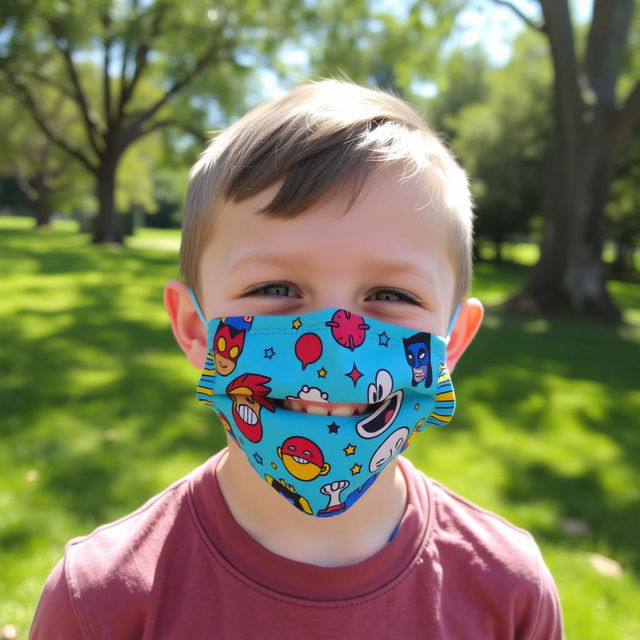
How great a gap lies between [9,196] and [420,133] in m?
54.5

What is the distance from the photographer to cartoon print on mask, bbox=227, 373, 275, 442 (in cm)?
114

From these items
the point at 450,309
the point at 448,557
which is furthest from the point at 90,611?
the point at 450,309

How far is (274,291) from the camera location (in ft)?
3.87

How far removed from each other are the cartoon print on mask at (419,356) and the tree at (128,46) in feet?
42.8

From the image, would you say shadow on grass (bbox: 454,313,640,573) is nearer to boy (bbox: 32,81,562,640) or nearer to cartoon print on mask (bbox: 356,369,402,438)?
boy (bbox: 32,81,562,640)

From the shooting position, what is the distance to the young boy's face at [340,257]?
110cm

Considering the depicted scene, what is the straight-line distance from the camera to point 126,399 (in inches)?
165

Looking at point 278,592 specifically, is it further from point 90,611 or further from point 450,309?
point 450,309

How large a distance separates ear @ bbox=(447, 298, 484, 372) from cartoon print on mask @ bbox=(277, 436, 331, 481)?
1.45ft

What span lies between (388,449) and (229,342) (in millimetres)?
381

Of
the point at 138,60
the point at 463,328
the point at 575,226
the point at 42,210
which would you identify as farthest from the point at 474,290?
the point at 42,210

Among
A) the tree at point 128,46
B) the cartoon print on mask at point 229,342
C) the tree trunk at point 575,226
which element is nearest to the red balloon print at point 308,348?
the cartoon print on mask at point 229,342

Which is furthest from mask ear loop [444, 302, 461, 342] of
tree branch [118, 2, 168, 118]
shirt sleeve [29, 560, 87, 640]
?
tree branch [118, 2, 168, 118]

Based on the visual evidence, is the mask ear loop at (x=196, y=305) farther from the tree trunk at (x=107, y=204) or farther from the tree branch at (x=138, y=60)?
the tree trunk at (x=107, y=204)
